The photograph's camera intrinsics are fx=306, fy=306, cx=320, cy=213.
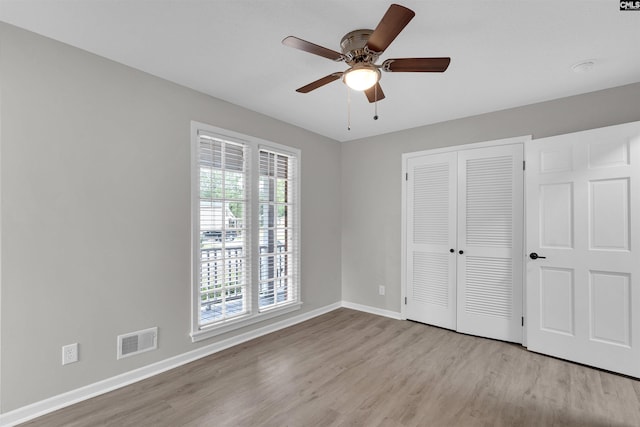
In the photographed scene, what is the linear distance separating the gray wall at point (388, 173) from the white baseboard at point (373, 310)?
2.4 inches

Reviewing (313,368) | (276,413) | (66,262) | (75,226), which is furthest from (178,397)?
(75,226)

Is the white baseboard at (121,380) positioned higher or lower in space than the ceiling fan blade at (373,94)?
lower

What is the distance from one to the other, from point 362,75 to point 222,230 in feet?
6.78

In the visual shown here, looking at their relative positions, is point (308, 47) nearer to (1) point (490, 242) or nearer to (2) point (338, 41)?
(2) point (338, 41)

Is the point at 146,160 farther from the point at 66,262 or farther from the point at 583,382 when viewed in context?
the point at 583,382

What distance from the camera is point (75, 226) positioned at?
2.28 m

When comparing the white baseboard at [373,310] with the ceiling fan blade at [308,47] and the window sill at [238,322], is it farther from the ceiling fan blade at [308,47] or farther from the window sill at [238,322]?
the ceiling fan blade at [308,47]

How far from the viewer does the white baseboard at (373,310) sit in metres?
4.30

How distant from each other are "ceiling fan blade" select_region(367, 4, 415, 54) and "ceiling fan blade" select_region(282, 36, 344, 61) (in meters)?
0.22

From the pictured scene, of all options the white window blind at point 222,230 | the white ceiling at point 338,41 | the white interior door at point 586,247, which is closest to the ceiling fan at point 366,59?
the white ceiling at point 338,41

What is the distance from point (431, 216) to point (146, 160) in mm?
3295

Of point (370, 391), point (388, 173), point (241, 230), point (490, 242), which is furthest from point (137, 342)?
point (490, 242)

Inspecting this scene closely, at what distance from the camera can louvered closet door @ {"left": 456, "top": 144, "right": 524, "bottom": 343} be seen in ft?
11.1

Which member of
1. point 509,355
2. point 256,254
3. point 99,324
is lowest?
point 509,355
